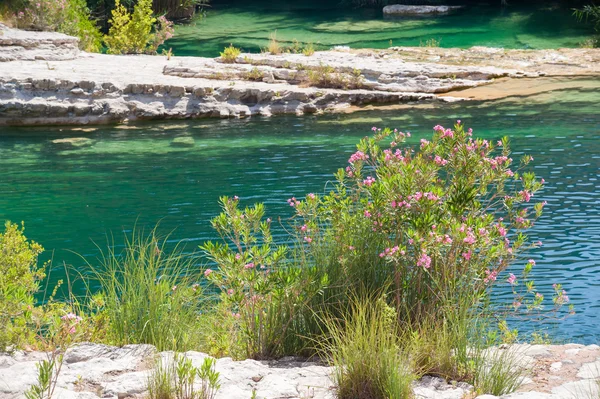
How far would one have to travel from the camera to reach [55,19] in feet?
59.0

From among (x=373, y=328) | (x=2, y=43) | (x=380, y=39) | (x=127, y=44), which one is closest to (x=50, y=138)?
(x=2, y=43)

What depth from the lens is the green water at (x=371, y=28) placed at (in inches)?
830

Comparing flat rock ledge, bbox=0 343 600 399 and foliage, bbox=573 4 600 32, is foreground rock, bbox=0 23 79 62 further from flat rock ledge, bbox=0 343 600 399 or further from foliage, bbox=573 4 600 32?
foliage, bbox=573 4 600 32

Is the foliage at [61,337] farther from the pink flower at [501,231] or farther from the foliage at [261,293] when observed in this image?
the pink flower at [501,231]

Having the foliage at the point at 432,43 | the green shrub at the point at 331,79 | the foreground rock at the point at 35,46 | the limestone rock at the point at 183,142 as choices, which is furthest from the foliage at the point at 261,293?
the foliage at the point at 432,43

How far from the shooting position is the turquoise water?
7.74 metres

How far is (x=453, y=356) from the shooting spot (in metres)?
4.06

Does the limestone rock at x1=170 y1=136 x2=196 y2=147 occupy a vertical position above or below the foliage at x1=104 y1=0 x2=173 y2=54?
below

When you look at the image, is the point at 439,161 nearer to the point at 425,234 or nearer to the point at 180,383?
the point at 425,234

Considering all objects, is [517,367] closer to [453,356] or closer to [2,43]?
[453,356]

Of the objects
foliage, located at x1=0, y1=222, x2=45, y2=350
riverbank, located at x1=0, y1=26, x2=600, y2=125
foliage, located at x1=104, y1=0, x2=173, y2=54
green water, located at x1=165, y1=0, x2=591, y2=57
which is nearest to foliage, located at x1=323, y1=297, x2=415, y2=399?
foliage, located at x1=0, y1=222, x2=45, y2=350

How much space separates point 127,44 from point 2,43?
322 cm

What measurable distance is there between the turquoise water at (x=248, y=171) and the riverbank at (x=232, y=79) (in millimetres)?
553

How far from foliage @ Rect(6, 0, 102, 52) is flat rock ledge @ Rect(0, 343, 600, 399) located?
48.7 ft
